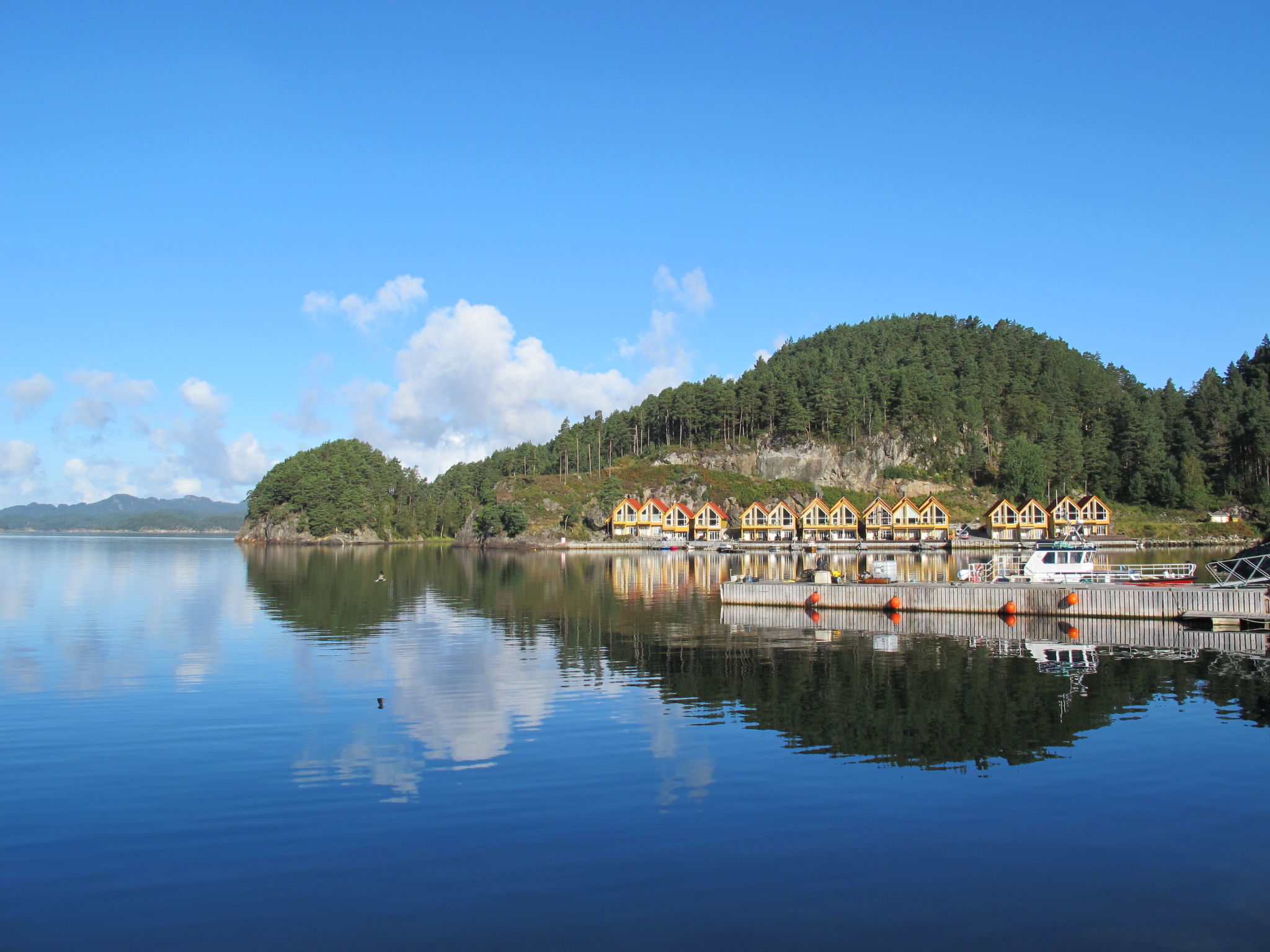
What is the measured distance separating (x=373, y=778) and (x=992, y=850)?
1224cm

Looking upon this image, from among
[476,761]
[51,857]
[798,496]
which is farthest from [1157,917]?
[798,496]

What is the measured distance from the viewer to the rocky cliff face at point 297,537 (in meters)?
182

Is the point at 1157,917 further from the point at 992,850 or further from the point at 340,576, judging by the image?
the point at 340,576

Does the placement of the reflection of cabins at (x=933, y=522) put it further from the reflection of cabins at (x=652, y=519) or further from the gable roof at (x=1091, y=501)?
the reflection of cabins at (x=652, y=519)

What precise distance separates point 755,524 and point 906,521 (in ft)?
88.7

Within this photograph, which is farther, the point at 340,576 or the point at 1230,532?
the point at 1230,532

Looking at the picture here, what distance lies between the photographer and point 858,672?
29.1m

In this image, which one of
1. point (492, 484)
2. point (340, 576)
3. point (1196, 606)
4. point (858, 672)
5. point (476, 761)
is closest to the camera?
point (476, 761)

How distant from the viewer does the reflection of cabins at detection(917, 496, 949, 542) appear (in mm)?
149375

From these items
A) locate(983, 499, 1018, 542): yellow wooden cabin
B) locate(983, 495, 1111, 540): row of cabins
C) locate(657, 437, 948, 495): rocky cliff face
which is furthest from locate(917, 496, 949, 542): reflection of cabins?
locate(657, 437, 948, 495): rocky cliff face

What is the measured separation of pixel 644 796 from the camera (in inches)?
659

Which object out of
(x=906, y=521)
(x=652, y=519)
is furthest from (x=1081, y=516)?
(x=652, y=519)

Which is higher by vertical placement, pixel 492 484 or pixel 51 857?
pixel 492 484

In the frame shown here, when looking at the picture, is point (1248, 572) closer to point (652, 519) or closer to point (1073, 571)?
point (1073, 571)
